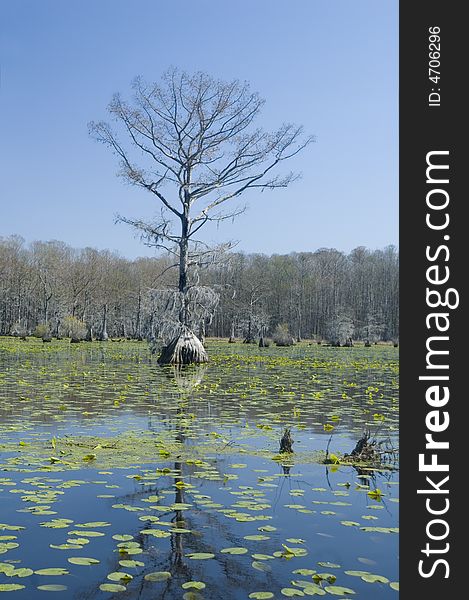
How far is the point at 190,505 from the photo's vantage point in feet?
15.1

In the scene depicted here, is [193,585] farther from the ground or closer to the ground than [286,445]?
closer to the ground

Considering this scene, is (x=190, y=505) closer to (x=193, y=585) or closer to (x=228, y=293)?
(x=193, y=585)

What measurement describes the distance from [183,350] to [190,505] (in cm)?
1735

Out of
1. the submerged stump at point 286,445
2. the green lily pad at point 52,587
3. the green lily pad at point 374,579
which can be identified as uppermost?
the submerged stump at point 286,445

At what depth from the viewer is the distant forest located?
5309 cm

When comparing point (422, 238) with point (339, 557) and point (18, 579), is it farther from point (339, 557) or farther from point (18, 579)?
point (18, 579)

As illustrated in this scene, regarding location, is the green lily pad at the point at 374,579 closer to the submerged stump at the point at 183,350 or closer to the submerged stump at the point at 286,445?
the submerged stump at the point at 286,445

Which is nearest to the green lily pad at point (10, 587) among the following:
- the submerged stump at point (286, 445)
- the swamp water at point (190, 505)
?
the swamp water at point (190, 505)

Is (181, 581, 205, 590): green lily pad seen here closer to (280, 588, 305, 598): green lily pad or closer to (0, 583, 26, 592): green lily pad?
(280, 588, 305, 598): green lily pad

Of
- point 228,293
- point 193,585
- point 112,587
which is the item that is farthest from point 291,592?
point 228,293

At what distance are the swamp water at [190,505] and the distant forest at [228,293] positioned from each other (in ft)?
109

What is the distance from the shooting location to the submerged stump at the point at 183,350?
21781 millimetres

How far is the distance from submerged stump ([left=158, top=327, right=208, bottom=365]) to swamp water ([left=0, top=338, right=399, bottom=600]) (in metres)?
11.8

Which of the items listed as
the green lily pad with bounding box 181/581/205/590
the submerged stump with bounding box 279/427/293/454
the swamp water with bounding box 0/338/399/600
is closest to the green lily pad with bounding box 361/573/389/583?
the swamp water with bounding box 0/338/399/600
